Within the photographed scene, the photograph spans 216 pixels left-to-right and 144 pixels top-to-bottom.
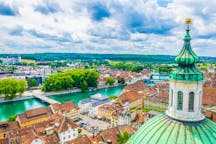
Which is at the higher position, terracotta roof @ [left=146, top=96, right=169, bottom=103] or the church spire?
the church spire

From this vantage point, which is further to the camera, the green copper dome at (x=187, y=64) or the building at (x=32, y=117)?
the building at (x=32, y=117)

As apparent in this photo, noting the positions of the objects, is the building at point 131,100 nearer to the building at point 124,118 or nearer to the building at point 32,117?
the building at point 124,118

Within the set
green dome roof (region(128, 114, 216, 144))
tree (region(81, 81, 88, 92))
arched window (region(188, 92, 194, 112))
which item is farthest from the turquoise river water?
arched window (region(188, 92, 194, 112))

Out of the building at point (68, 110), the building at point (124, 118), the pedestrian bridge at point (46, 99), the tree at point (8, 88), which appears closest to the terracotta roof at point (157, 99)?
the building at point (124, 118)

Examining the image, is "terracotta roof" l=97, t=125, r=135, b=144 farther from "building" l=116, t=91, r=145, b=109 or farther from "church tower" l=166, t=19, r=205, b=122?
"building" l=116, t=91, r=145, b=109

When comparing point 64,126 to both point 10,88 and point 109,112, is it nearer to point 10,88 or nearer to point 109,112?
point 109,112

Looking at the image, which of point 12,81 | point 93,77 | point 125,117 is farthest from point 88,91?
point 125,117
